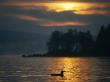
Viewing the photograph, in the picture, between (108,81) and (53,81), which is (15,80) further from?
(108,81)

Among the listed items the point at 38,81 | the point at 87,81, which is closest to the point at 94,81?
the point at 87,81

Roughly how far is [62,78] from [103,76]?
7.98 meters

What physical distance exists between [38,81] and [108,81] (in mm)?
10849

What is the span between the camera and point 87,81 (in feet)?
352

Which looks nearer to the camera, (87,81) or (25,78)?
(87,81)

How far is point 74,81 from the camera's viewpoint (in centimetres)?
10788

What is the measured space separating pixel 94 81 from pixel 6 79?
582 inches

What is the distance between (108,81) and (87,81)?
3264 mm

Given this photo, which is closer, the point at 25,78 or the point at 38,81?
the point at 38,81

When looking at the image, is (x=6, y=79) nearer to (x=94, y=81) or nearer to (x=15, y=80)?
(x=15, y=80)

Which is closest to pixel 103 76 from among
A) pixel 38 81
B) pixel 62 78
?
pixel 62 78

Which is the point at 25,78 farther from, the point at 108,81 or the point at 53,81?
the point at 108,81

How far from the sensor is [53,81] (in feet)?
356

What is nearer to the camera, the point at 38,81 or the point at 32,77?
the point at 38,81
